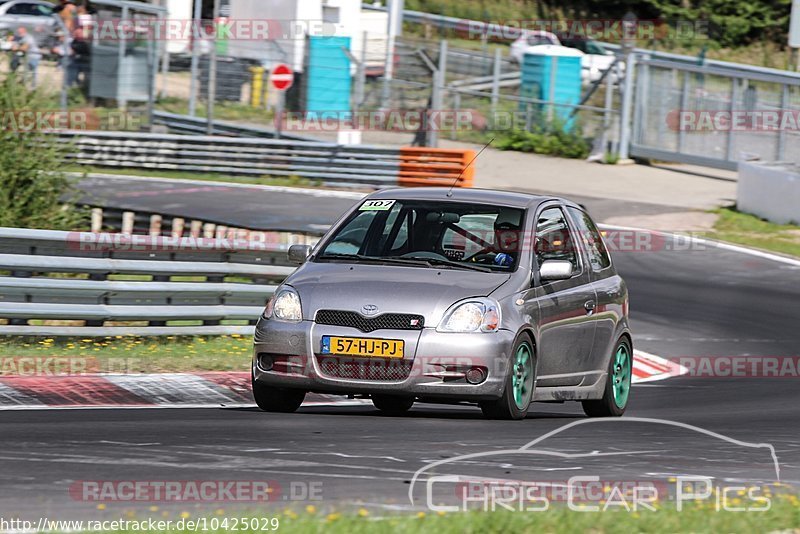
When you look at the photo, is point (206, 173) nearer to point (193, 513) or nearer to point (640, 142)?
point (640, 142)

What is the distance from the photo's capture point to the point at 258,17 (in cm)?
3766

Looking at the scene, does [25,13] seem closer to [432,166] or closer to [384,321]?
[432,166]

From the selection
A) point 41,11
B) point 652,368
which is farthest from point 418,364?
point 41,11

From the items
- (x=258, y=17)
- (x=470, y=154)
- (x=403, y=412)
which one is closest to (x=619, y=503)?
(x=403, y=412)

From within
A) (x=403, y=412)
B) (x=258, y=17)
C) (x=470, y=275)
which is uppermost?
(x=258, y=17)

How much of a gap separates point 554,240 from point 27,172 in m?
8.99

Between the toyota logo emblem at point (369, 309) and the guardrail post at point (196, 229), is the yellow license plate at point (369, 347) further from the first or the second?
the guardrail post at point (196, 229)

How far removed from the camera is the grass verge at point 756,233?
22.1 meters

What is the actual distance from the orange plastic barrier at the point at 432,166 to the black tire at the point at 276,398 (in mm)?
16708

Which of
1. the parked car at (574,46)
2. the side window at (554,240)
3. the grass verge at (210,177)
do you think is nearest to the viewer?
the side window at (554,240)

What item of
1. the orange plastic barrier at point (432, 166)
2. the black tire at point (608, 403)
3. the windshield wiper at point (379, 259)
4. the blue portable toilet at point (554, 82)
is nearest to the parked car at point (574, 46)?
the blue portable toilet at point (554, 82)

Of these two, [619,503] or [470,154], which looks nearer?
[619,503]

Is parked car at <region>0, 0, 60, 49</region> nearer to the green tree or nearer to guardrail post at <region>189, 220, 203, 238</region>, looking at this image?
guardrail post at <region>189, 220, 203, 238</region>

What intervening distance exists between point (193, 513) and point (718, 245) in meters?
17.2
